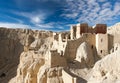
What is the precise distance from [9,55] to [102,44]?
47.6m

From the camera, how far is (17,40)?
78.3 metres

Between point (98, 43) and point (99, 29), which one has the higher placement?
point (99, 29)

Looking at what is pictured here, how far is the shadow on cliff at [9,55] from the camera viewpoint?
2461 inches

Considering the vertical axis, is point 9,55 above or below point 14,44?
below

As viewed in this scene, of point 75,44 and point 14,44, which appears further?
point 14,44

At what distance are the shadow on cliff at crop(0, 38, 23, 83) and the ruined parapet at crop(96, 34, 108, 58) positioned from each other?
32.8m

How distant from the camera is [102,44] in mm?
31734

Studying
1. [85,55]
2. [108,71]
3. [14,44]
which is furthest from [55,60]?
[14,44]

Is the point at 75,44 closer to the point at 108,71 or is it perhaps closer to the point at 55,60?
the point at 55,60

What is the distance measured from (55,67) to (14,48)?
4958cm

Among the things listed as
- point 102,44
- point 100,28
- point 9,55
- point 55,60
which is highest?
point 100,28

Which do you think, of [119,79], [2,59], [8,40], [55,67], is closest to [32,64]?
[55,67]

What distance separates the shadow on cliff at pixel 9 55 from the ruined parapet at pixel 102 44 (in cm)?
3281

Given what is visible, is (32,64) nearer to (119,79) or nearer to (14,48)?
(119,79)
